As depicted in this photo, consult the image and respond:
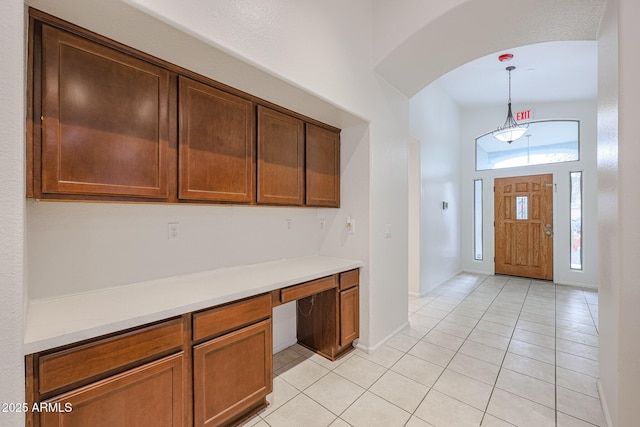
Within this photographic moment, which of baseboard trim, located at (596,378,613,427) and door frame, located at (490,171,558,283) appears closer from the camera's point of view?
baseboard trim, located at (596,378,613,427)

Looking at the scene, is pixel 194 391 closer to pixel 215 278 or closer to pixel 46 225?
pixel 215 278

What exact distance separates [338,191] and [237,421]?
6.69 feet

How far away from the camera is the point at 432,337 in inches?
116

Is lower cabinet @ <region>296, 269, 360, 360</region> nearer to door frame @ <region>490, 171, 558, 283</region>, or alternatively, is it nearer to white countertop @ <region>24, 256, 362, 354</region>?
white countertop @ <region>24, 256, 362, 354</region>

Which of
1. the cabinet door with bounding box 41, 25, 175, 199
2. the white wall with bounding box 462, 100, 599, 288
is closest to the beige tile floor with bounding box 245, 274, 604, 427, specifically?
the cabinet door with bounding box 41, 25, 175, 199

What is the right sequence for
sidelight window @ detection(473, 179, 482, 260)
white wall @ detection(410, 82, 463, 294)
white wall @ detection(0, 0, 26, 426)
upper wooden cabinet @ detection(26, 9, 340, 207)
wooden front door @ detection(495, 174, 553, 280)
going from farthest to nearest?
sidelight window @ detection(473, 179, 482, 260), wooden front door @ detection(495, 174, 553, 280), white wall @ detection(410, 82, 463, 294), upper wooden cabinet @ detection(26, 9, 340, 207), white wall @ detection(0, 0, 26, 426)

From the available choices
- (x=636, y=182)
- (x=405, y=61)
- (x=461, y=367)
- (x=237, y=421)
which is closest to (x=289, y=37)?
(x=405, y=61)

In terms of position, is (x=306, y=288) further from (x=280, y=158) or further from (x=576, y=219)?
(x=576, y=219)

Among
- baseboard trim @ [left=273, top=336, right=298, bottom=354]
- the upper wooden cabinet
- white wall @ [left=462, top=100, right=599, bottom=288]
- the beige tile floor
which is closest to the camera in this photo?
the upper wooden cabinet

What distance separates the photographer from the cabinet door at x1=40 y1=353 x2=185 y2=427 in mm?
1105

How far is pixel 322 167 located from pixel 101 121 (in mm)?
1716

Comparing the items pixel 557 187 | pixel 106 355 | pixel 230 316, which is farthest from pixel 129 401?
pixel 557 187

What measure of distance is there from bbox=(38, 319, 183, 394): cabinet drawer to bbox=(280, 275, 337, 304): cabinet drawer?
0.73 meters

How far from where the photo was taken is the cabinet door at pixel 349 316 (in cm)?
246
